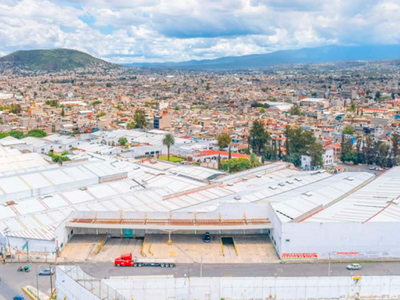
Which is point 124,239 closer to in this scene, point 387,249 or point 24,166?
point 387,249

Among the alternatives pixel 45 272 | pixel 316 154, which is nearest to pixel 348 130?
pixel 316 154

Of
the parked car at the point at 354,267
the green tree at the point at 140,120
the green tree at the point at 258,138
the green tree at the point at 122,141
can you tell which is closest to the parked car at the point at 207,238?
the parked car at the point at 354,267

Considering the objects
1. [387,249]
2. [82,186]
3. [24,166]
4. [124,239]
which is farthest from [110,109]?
[387,249]

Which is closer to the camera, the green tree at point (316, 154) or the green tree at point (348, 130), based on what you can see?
the green tree at point (316, 154)

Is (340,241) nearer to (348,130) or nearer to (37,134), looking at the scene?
(348,130)

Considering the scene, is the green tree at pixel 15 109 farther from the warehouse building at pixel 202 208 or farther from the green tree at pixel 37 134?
the warehouse building at pixel 202 208

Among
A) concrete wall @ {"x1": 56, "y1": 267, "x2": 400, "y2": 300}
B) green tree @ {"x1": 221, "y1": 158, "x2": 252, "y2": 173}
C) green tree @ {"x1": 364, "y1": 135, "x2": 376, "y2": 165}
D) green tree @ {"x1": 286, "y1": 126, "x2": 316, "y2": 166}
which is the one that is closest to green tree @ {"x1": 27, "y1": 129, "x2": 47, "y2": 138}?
green tree @ {"x1": 221, "y1": 158, "x2": 252, "y2": 173}

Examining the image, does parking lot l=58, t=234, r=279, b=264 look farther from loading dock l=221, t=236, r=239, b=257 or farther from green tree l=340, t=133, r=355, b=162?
green tree l=340, t=133, r=355, b=162
